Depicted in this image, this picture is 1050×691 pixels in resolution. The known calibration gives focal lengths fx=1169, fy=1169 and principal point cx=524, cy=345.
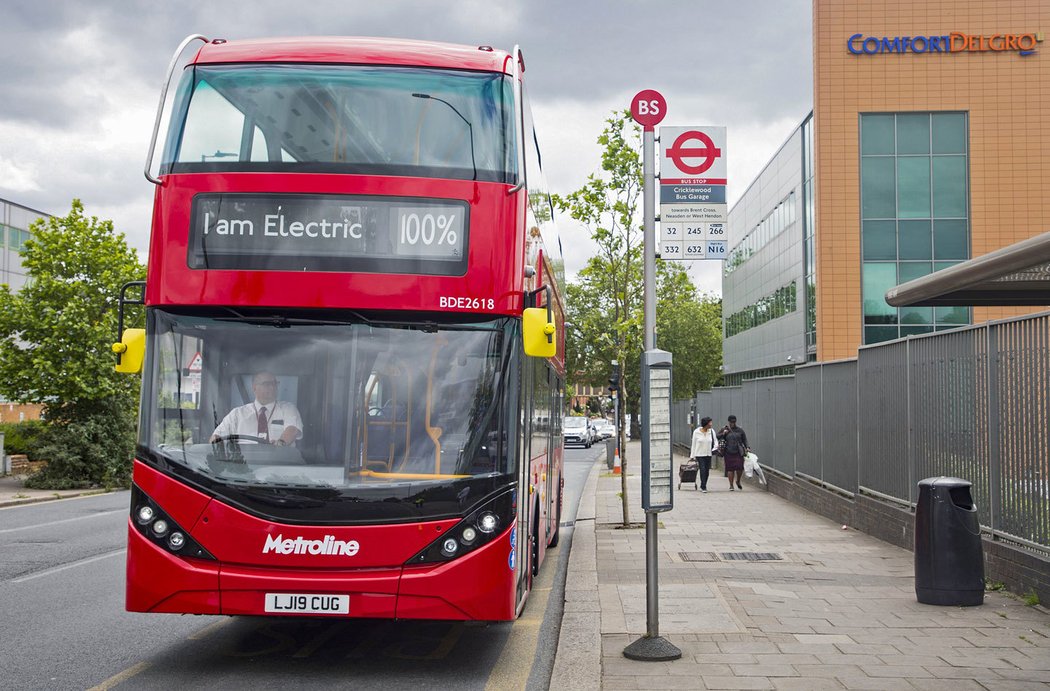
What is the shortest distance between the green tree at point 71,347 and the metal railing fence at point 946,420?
16.2 meters

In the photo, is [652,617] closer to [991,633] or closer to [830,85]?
[991,633]

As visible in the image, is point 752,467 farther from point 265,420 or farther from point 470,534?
point 265,420

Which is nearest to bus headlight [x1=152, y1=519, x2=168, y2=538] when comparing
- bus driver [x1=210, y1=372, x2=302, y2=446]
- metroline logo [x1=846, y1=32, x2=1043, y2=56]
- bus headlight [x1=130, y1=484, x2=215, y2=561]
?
bus headlight [x1=130, y1=484, x2=215, y2=561]

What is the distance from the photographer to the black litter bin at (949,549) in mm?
9391

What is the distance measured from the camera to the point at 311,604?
701 cm

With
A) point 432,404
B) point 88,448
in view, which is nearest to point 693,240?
point 432,404

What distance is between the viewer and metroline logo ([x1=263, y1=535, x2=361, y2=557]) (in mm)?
7027

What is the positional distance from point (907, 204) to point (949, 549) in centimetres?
3433

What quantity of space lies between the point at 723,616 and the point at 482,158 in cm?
399

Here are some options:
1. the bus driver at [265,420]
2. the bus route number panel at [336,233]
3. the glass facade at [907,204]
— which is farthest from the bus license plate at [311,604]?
the glass facade at [907,204]

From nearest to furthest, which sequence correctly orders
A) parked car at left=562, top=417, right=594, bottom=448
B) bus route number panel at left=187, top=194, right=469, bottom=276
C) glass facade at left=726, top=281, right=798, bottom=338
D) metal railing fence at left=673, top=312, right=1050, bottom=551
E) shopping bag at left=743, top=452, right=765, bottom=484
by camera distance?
bus route number panel at left=187, top=194, right=469, bottom=276, metal railing fence at left=673, top=312, right=1050, bottom=551, shopping bag at left=743, top=452, right=765, bottom=484, glass facade at left=726, top=281, right=798, bottom=338, parked car at left=562, top=417, right=594, bottom=448

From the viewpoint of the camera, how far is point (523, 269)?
768cm

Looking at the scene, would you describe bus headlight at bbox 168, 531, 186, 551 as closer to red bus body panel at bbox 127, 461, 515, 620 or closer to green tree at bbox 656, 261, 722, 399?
red bus body panel at bbox 127, 461, 515, 620

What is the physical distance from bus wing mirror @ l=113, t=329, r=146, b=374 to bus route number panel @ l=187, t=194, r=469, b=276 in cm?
77
